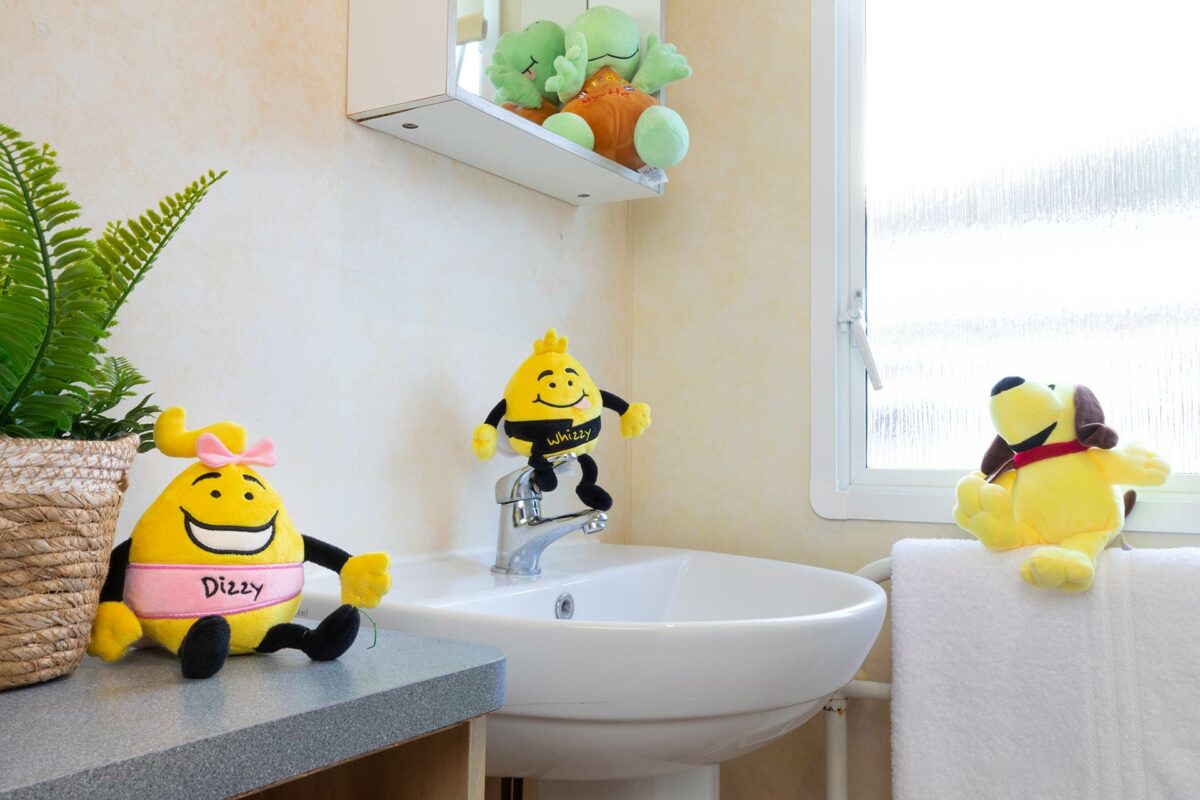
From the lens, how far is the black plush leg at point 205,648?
0.54 m

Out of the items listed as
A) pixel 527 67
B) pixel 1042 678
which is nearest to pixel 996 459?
pixel 1042 678

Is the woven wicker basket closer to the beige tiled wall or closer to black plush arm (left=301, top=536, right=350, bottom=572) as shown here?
black plush arm (left=301, top=536, right=350, bottom=572)

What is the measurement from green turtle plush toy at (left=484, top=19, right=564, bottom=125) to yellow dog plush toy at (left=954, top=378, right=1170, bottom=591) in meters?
0.69

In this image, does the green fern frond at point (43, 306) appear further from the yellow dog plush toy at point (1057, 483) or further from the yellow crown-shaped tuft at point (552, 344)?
the yellow dog plush toy at point (1057, 483)

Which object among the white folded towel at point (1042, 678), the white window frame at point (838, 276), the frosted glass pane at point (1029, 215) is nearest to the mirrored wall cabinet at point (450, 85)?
the white window frame at point (838, 276)

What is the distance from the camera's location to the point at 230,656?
1.96 ft

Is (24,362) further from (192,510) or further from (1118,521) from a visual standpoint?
(1118,521)

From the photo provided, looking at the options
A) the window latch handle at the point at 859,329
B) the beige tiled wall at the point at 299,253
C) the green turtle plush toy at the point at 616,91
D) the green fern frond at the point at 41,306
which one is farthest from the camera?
the window latch handle at the point at 859,329

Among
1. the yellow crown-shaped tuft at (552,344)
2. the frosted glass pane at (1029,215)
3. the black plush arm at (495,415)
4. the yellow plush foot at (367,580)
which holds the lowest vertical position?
the yellow plush foot at (367,580)

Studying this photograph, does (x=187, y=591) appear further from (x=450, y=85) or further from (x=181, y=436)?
(x=450, y=85)

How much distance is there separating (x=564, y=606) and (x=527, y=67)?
2.25 ft

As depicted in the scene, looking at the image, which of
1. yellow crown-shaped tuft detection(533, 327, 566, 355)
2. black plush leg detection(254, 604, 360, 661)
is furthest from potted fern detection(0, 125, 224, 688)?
yellow crown-shaped tuft detection(533, 327, 566, 355)

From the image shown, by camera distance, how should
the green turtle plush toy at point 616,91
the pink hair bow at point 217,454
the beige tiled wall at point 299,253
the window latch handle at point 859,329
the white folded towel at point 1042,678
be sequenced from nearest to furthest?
A: the pink hair bow at point 217,454 < the beige tiled wall at point 299,253 < the white folded towel at point 1042,678 < the green turtle plush toy at point 616,91 < the window latch handle at point 859,329

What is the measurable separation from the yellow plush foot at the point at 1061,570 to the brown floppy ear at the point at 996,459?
117 millimetres
